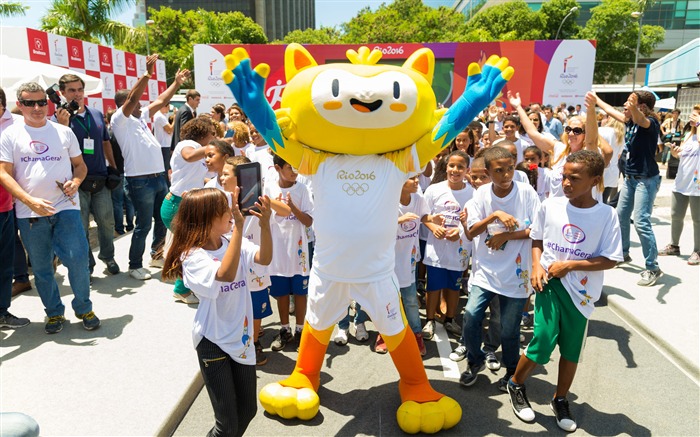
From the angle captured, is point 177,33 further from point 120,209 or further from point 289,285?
point 289,285

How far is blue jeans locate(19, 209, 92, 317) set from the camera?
14.4 feet

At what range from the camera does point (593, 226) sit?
318 cm

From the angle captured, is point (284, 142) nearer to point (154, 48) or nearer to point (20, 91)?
point (20, 91)

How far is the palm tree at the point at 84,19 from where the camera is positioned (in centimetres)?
1914

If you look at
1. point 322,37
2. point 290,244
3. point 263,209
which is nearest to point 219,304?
point 263,209

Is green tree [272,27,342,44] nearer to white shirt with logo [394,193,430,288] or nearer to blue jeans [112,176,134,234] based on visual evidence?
blue jeans [112,176,134,234]

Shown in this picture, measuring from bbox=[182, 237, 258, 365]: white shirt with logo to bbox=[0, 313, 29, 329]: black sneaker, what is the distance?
2931 mm

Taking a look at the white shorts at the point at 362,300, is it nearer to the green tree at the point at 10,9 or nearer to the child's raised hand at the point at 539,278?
the child's raised hand at the point at 539,278

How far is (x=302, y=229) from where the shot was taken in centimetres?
444

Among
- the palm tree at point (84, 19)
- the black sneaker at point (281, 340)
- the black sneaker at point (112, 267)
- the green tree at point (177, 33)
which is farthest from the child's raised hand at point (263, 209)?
the green tree at point (177, 33)

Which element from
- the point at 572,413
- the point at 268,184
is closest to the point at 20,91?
the point at 268,184

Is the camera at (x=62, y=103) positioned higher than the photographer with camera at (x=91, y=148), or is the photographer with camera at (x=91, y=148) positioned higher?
the camera at (x=62, y=103)

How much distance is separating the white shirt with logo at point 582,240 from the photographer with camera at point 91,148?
4.67 m

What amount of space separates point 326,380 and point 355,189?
1.66 m
